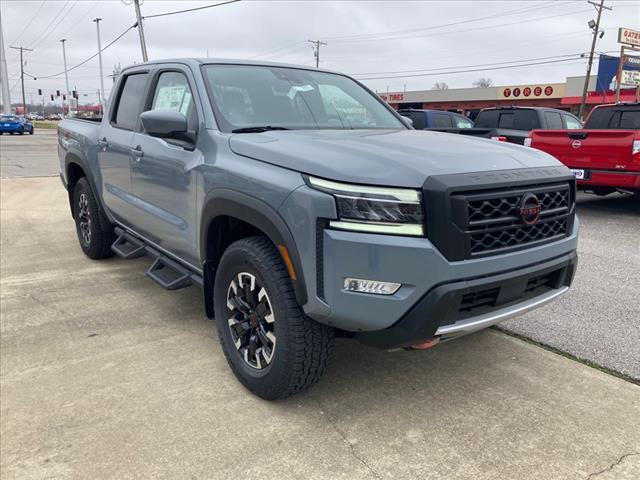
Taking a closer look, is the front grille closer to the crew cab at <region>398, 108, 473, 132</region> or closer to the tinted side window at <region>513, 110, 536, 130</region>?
the tinted side window at <region>513, 110, 536, 130</region>

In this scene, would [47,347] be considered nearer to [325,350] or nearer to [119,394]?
[119,394]

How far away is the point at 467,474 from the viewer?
2387mm

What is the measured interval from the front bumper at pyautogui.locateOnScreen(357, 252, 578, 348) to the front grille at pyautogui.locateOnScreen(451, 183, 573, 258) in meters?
0.14

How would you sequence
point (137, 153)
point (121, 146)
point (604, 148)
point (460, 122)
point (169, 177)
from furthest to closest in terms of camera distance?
point (460, 122) → point (604, 148) → point (121, 146) → point (137, 153) → point (169, 177)

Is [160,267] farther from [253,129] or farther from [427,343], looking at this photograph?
[427,343]

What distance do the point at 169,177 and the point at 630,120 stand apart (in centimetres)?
764

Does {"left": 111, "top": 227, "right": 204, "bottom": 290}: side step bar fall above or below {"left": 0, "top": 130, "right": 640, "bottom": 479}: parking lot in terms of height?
above

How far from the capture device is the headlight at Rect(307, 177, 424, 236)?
234 cm

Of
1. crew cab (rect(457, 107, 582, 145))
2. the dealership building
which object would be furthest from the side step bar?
the dealership building

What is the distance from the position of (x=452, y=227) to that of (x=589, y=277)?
349 centimetres

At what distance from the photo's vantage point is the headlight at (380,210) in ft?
7.67

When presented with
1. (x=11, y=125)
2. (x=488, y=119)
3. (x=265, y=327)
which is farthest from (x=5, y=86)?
A: (x=265, y=327)

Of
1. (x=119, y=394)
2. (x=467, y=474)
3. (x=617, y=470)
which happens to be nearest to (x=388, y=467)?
(x=467, y=474)

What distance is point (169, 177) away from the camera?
3586 millimetres
